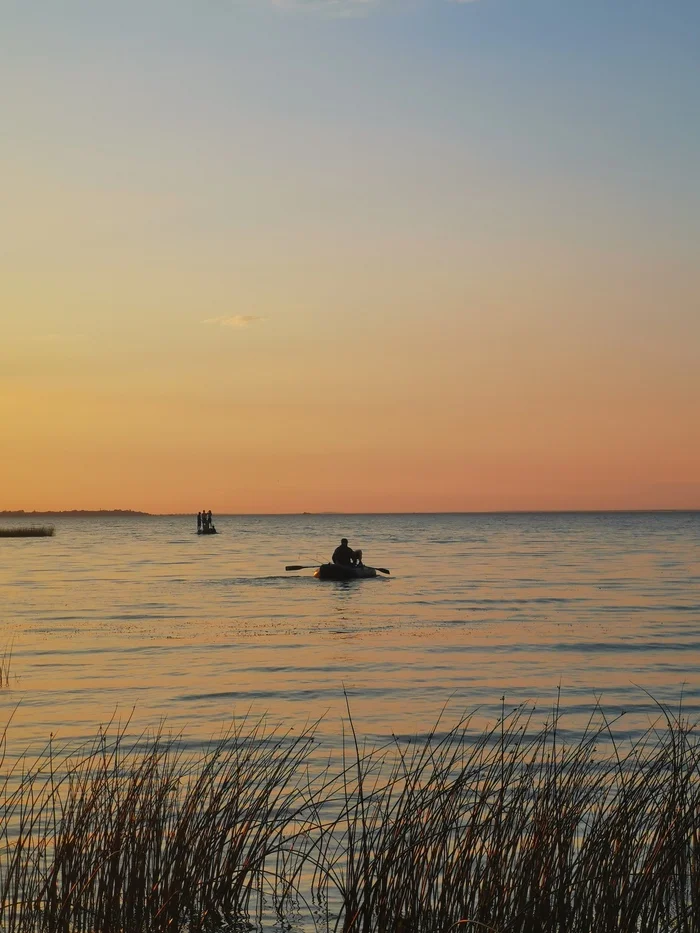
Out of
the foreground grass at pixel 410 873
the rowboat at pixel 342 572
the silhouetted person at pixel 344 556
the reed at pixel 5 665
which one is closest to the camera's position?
the foreground grass at pixel 410 873

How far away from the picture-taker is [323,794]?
11117mm

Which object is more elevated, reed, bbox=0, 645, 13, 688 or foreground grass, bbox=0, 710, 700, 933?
Result: foreground grass, bbox=0, 710, 700, 933

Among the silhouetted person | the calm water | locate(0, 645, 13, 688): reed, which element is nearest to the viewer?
the calm water

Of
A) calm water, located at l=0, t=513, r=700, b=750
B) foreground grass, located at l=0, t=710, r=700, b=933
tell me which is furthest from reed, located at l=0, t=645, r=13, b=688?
foreground grass, located at l=0, t=710, r=700, b=933

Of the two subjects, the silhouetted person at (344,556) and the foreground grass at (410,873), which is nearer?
the foreground grass at (410,873)

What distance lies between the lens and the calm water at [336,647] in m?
17.8

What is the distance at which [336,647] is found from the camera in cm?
2650

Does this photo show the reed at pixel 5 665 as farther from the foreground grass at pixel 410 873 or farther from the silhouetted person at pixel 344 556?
the silhouetted person at pixel 344 556

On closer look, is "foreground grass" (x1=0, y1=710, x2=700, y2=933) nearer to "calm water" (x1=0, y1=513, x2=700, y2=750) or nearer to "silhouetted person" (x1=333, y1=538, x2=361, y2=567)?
"calm water" (x1=0, y1=513, x2=700, y2=750)

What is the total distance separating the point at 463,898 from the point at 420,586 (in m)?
41.3

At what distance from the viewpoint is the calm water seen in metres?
17.8

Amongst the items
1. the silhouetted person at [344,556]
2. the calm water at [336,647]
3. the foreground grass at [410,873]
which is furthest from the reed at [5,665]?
the silhouetted person at [344,556]

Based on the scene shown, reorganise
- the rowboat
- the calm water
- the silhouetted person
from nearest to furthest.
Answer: the calm water < the rowboat < the silhouetted person

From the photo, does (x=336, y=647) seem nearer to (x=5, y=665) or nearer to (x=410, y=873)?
(x=5, y=665)
